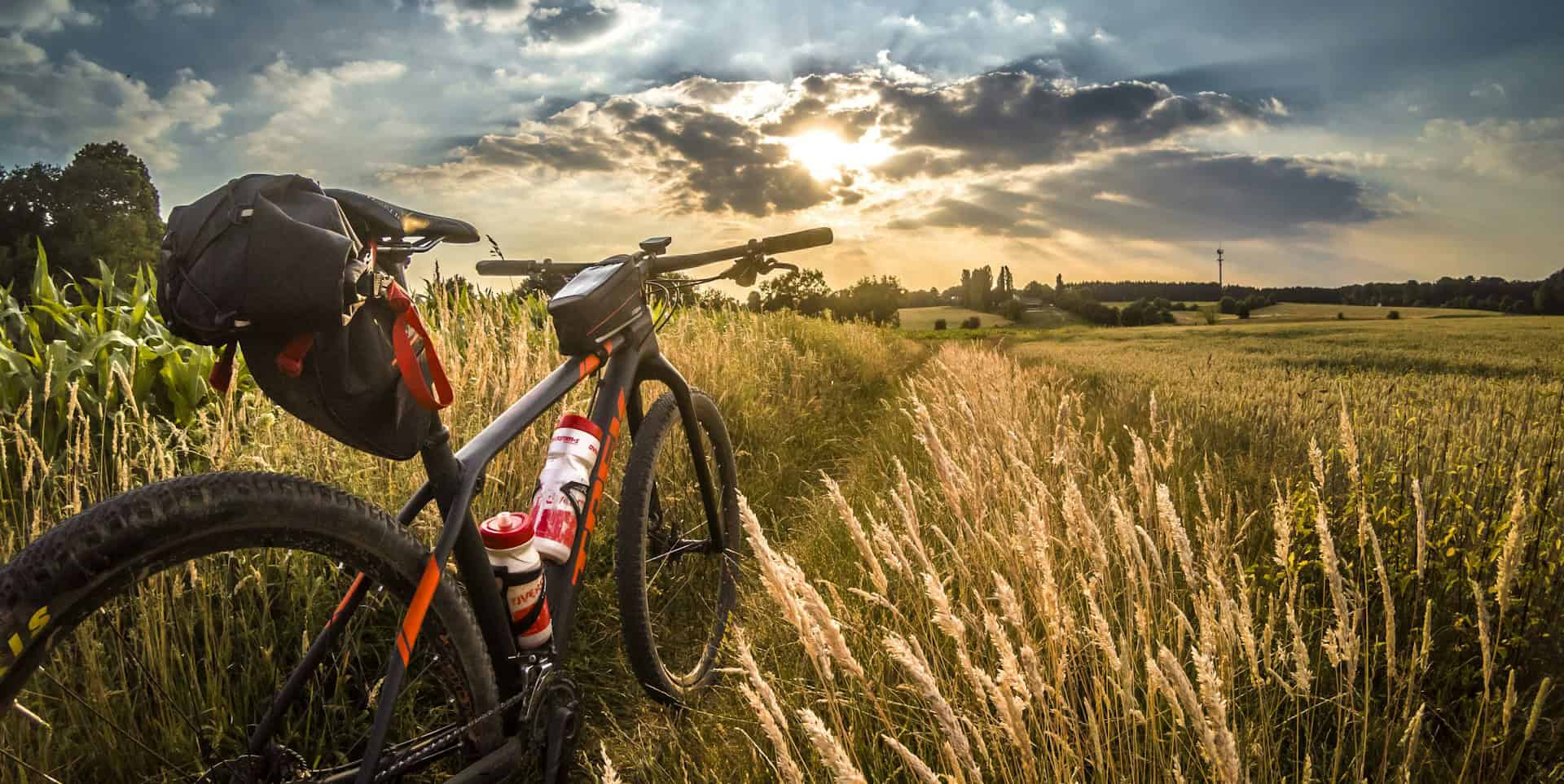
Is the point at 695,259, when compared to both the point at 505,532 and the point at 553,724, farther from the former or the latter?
the point at 553,724

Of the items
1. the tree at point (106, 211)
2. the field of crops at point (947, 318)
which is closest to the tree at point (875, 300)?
the field of crops at point (947, 318)

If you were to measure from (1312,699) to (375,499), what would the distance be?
10.8 feet

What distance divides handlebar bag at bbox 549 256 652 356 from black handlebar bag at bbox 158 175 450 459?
2.13 ft

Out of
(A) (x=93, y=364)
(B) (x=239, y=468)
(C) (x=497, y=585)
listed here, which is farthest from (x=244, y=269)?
(A) (x=93, y=364)

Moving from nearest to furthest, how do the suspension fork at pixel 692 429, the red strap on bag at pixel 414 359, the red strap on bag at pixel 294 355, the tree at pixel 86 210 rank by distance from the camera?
the red strap on bag at pixel 294 355 < the red strap on bag at pixel 414 359 < the suspension fork at pixel 692 429 < the tree at pixel 86 210

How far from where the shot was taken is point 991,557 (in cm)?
245

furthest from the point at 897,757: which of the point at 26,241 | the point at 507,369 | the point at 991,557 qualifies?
the point at 26,241

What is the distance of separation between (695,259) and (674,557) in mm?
1381

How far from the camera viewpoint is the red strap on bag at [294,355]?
1289mm

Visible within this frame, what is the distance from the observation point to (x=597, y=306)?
2264 millimetres

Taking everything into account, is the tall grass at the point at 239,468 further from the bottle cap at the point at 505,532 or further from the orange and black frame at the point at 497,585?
the bottle cap at the point at 505,532

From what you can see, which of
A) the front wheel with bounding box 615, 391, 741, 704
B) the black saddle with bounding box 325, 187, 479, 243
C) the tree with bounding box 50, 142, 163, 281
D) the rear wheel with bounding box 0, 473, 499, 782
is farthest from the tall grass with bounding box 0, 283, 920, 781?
the tree with bounding box 50, 142, 163, 281

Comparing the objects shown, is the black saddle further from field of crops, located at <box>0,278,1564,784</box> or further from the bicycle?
field of crops, located at <box>0,278,1564,784</box>

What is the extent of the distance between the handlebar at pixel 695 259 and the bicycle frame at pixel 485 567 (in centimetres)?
A: 30
